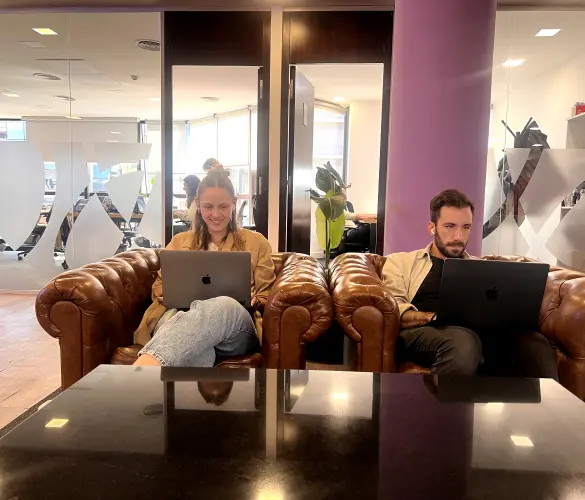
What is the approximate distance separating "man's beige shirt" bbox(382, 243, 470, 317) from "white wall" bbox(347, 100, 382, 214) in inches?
230

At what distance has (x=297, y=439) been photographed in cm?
118

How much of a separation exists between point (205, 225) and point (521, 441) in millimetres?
1684

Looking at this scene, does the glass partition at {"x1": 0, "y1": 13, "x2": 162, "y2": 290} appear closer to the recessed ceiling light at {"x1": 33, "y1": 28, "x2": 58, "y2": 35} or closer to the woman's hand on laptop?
the recessed ceiling light at {"x1": 33, "y1": 28, "x2": 58, "y2": 35}

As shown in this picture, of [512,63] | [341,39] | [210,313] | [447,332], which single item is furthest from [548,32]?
[210,313]

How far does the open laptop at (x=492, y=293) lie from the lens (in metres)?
1.88

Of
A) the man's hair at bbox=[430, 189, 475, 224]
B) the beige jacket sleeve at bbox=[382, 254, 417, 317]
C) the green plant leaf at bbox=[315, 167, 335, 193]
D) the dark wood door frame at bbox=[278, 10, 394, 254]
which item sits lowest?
the beige jacket sleeve at bbox=[382, 254, 417, 317]

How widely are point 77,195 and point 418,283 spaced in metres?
3.65

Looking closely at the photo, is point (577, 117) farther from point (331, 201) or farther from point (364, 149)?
point (364, 149)

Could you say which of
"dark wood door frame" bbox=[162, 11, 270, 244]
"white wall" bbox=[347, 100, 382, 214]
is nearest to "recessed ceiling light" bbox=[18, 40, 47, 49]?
"dark wood door frame" bbox=[162, 11, 270, 244]

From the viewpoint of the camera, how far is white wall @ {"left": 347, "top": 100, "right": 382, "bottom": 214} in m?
8.10

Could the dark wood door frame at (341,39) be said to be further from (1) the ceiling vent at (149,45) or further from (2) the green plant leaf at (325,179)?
(1) the ceiling vent at (149,45)

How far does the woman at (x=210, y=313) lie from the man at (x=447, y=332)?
0.62 meters

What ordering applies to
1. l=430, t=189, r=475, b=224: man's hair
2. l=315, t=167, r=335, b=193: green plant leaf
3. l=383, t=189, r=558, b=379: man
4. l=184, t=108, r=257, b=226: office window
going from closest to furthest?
l=383, t=189, r=558, b=379: man
l=430, t=189, r=475, b=224: man's hair
l=315, t=167, r=335, b=193: green plant leaf
l=184, t=108, r=257, b=226: office window

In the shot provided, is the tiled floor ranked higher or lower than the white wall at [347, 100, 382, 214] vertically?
lower
